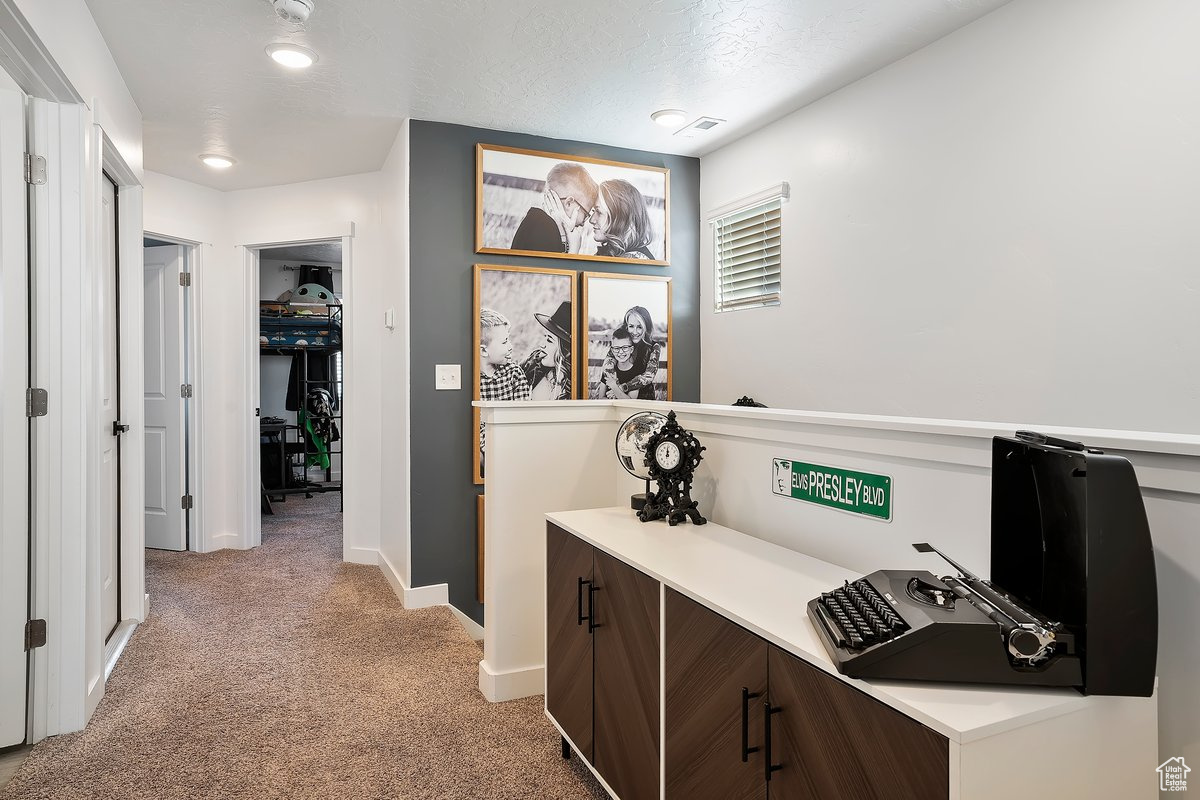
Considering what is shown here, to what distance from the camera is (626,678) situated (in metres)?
1.80

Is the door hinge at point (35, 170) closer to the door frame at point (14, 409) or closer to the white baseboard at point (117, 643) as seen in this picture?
the door frame at point (14, 409)

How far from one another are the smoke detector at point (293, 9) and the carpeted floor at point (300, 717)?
2484mm

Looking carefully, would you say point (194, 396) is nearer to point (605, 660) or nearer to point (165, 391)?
point (165, 391)

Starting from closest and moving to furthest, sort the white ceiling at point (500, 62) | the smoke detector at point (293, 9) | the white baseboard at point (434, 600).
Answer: the smoke detector at point (293, 9) < the white ceiling at point (500, 62) < the white baseboard at point (434, 600)

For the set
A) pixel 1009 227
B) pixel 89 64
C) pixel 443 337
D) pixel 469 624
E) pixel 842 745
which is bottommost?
pixel 469 624

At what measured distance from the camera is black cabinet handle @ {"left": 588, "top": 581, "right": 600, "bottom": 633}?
1993mm

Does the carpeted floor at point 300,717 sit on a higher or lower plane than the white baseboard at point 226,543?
lower

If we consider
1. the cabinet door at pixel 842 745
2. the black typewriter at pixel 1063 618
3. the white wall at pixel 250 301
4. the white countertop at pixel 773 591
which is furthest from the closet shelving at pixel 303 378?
the black typewriter at pixel 1063 618

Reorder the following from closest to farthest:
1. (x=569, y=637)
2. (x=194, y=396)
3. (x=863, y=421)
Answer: (x=863, y=421) < (x=569, y=637) < (x=194, y=396)

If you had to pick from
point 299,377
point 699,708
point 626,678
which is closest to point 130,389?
point 626,678

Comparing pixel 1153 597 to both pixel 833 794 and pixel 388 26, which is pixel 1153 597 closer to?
pixel 833 794

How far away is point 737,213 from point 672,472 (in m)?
2.30

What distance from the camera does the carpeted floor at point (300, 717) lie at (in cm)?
211

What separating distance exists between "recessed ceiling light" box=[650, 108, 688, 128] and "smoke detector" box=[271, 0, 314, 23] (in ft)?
5.56
